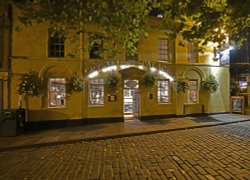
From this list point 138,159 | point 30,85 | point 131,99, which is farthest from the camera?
point 131,99

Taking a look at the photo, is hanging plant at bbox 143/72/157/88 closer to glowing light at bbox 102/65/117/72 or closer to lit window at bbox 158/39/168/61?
lit window at bbox 158/39/168/61

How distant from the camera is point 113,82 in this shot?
13.6 metres

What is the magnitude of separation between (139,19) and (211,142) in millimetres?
5424

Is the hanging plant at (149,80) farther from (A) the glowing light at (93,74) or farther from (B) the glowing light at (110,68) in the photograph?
(A) the glowing light at (93,74)

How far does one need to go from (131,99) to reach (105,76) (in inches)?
111

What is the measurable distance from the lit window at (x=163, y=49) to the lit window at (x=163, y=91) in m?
1.62

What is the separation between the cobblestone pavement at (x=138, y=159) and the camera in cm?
580

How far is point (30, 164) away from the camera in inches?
266

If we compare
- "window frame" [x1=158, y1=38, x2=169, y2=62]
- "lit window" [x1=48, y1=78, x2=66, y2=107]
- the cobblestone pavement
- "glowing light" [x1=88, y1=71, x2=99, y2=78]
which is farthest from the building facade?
"lit window" [x1=48, y1=78, x2=66, y2=107]

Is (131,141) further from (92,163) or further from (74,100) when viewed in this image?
(74,100)

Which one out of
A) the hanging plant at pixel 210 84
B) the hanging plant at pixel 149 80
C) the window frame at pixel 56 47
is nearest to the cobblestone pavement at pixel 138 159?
the hanging plant at pixel 149 80

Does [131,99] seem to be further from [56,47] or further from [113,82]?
[56,47]

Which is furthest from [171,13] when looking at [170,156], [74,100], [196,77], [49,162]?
[196,77]

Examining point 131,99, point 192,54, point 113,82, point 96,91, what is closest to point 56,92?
point 96,91
